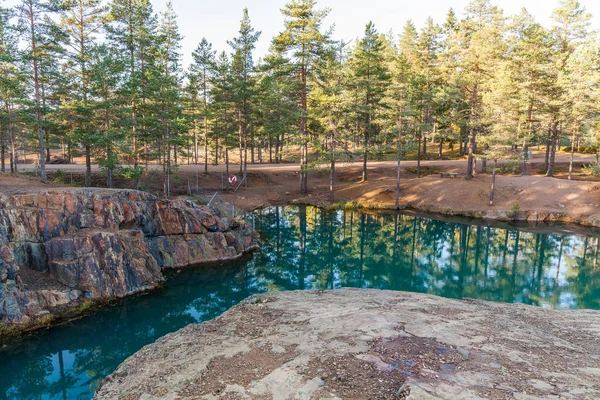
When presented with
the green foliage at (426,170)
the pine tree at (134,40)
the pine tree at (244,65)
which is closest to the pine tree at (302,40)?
the pine tree at (244,65)

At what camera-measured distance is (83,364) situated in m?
12.3

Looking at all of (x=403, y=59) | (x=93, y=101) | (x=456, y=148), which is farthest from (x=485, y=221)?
(x=93, y=101)

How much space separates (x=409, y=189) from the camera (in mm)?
38625

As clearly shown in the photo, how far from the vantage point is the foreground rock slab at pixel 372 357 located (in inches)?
306

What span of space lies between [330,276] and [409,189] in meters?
21.2

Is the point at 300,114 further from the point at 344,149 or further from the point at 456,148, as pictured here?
the point at 456,148

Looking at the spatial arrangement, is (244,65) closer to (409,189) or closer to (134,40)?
(134,40)

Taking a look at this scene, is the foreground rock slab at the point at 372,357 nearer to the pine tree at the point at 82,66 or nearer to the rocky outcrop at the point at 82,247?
the rocky outcrop at the point at 82,247

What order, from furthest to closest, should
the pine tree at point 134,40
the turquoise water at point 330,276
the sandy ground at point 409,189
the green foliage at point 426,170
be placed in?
the green foliage at point 426,170 → the sandy ground at point 409,189 → the pine tree at point 134,40 → the turquoise water at point 330,276

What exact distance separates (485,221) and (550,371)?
2642cm

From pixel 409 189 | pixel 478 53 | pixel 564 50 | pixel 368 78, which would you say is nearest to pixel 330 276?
pixel 409 189

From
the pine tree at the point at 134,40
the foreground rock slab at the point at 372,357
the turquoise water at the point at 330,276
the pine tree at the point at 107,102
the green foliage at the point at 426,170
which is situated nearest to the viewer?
the foreground rock slab at the point at 372,357

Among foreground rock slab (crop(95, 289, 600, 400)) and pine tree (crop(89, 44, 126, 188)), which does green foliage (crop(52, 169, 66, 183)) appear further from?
foreground rock slab (crop(95, 289, 600, 400))

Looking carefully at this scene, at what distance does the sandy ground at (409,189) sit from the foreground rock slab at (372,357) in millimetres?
22763
